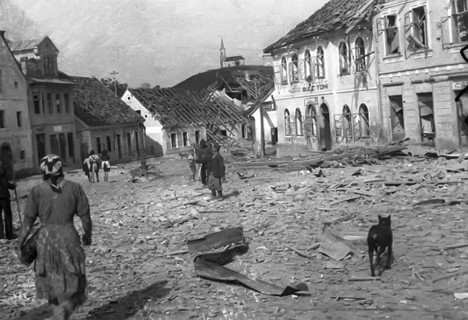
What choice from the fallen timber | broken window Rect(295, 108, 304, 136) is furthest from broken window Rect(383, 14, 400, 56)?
broken window Rect(295, 108, 304, 136)

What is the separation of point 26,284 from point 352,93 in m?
22.4

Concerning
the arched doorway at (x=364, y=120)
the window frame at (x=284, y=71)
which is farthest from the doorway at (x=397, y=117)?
the window frame at (x=284, y=71)

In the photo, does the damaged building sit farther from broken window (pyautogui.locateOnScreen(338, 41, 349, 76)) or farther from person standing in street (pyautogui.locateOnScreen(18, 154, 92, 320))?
person standing in street (pyautogui.locateOnScreen(18, 154, 92, 320))

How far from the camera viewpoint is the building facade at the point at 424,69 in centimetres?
2403

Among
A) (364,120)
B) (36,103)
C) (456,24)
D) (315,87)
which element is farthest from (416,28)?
(36,103)

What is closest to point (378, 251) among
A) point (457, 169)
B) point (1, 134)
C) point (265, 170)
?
point (457, 169)

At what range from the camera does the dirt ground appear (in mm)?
8688

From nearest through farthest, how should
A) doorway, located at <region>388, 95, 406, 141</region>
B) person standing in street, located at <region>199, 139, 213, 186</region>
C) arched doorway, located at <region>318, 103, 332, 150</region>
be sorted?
person standing in street, located at <region>199, 139, 213, 186</region> → doorway, located at <region>388, 95, 406, 141</region> → arched doorway, located at <region>318, 103, 332, 150</region>

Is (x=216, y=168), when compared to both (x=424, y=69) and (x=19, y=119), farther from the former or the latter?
(x=19, y=119)

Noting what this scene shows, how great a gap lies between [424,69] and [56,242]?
20.9 meters

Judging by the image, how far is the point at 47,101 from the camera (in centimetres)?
4625

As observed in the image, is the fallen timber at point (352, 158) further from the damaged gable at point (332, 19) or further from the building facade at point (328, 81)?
the damaged gable at point (332, 19)

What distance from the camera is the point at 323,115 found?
33.8m

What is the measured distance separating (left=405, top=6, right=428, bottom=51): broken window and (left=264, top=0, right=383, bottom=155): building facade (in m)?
2.43
